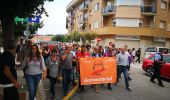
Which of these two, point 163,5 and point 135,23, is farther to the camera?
point 163,5

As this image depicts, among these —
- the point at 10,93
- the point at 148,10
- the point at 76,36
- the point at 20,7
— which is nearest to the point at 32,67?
the point at 10,93

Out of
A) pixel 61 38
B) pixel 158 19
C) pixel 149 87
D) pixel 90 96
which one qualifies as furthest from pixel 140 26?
pixel 61 38

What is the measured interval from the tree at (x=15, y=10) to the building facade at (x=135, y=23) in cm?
3028

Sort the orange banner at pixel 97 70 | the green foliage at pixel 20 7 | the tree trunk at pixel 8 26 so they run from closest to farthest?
the green foliage at pixel 20 7 < the orange banner at pixel 97 70 < the tree trunk at pixel 8 26

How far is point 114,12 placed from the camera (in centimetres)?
4609

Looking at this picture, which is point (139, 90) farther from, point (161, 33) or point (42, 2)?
point (161, 33)

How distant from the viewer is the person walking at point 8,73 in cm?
603

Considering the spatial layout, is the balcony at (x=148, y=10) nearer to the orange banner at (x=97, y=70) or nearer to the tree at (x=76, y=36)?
the tree at (x=76, y=36)

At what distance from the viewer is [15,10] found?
11422 millimetres

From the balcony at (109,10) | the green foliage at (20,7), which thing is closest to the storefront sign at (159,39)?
the balcony at (109,10)

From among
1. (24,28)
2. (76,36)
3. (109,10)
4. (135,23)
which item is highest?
(109,10)

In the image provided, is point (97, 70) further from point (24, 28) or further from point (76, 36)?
point (76, 36)

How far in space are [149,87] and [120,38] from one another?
108 ft

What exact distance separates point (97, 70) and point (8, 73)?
5.81 m
